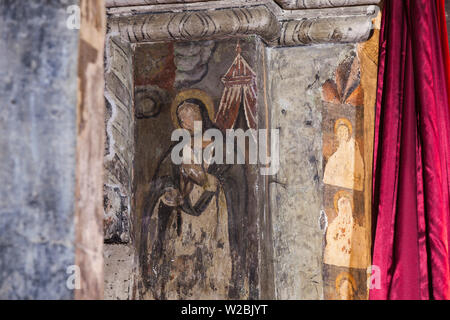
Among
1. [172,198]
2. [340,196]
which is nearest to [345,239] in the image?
[340,196]

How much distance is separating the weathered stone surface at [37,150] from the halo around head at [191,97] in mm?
1048

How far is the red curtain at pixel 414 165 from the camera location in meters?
2.44

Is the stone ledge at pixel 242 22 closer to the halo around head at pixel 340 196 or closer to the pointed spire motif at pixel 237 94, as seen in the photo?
the pointed spire motif at pixel 237 94

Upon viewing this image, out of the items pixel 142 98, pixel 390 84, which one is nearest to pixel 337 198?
pixel 390 84

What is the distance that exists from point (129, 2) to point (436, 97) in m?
1.26

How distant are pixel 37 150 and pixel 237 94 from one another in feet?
3.71

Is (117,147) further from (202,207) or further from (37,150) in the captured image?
(37,150)

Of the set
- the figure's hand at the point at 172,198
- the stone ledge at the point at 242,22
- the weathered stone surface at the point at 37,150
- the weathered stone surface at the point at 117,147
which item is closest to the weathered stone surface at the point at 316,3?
the stone ledge at the point at 242,22

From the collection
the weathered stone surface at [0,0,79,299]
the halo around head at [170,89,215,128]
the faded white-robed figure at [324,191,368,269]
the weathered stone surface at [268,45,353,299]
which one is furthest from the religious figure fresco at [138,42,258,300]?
the weathered stone surface at [0,0,79,299]

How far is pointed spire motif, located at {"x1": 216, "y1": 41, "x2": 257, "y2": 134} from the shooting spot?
8.31 feet

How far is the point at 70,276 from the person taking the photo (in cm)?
154

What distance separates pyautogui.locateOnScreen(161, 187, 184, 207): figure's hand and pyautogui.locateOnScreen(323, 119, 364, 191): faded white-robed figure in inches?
24.0

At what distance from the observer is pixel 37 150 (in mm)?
1562

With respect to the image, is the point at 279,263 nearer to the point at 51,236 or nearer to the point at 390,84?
the point at 390,84
